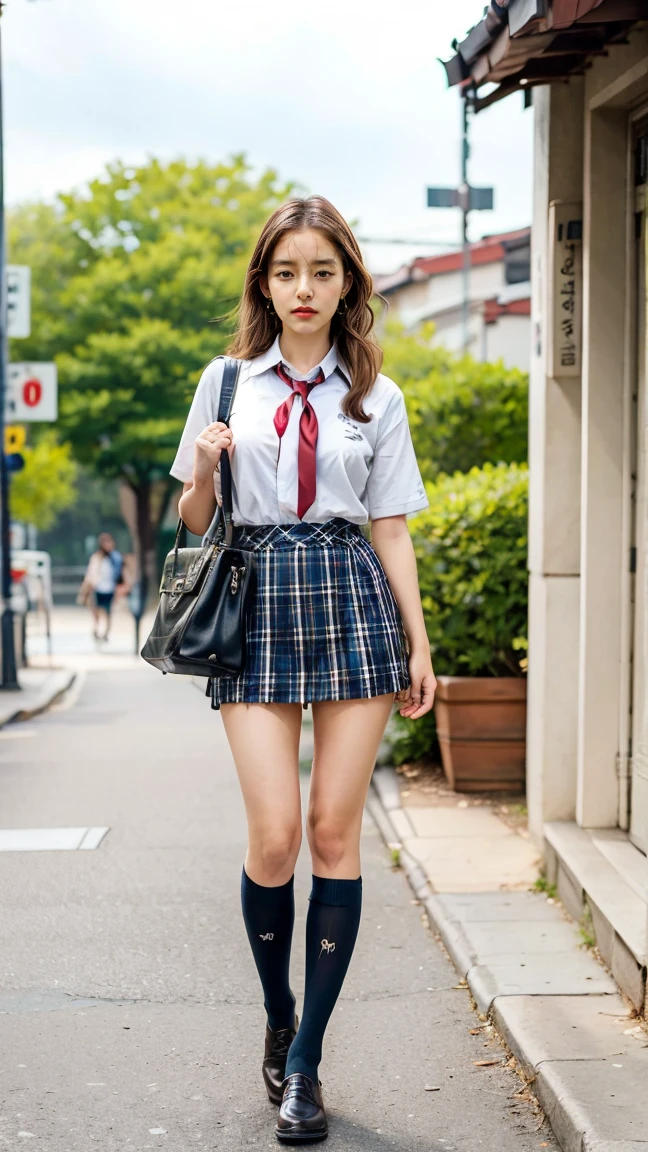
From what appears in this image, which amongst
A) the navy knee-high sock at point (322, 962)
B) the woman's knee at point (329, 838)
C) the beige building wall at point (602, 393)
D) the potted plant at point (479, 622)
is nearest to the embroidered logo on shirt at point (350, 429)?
the woman's knee at point (329, 838)

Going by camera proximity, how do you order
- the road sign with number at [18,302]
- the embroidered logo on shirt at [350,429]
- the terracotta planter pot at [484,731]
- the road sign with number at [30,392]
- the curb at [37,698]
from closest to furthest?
the embroidered logo on shirt at [350,429] → the terracotta planter pot at [484,731] → the curb at [37,698] → the road sign with number at [30,392] → the road sign with number at [18,302]

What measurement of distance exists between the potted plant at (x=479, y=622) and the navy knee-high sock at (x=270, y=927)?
13.3ft

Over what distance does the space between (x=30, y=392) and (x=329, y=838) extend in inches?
525

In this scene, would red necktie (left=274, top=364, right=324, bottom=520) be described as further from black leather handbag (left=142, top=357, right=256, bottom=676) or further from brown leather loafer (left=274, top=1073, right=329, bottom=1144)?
brown leather loafer (left=274, top=1073, right=329, bottom=1144)

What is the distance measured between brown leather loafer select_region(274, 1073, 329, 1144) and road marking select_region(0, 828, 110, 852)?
3.44m

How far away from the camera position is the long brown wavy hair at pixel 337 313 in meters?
3.57

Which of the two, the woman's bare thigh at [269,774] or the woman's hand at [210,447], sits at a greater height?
the woman's hand at [210,447]

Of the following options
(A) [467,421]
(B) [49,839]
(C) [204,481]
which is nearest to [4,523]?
(A) [467,421]

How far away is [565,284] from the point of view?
6.06 m

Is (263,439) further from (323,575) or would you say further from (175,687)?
(175,687)

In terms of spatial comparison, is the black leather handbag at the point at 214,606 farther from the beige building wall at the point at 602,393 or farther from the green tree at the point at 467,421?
the green tree at the point at 467,421

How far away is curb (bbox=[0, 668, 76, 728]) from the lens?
12.8 m

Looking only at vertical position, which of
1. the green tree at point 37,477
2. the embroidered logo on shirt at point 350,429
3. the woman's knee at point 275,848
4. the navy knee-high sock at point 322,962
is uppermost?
the green tree at point 37,477

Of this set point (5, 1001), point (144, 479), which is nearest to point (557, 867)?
point (5, 1001)
